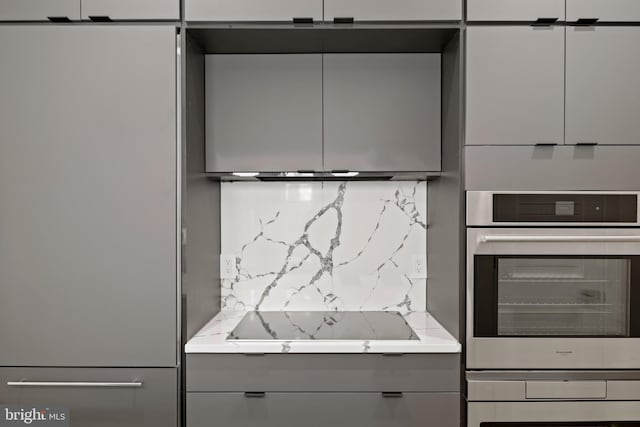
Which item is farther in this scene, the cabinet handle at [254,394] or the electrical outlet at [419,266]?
the electrical outlet at [419,266]

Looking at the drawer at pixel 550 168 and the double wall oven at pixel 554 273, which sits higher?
the drawer at pixel 550 168

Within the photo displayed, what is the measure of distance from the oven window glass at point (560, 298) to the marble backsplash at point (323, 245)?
2.03ft

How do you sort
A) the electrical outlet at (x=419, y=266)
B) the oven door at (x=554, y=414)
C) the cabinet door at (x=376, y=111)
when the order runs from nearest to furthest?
1. the oven door at (x=554, y=414)
2. the cabinet door at (x=376, y=111)
3. the electrical outlet at (x=419, y=266)

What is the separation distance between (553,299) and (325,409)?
978 millimetres

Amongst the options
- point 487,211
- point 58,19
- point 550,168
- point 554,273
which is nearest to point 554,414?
point 554,273

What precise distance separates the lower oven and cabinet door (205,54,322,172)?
3.81ft

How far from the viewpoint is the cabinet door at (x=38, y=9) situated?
177cm

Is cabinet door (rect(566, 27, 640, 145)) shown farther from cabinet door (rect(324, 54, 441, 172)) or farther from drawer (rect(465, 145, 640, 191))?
cabinet door (rect(324, 54, 441, 172))

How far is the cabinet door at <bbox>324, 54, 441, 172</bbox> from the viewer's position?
209cm

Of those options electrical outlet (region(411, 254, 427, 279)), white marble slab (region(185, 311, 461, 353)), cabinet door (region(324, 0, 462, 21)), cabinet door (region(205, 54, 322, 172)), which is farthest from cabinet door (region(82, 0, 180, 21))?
electrical outlet (region(411, 254, 427, 279))

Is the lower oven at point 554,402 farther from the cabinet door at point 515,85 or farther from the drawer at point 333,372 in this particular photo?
the cabinet door at point 515,85

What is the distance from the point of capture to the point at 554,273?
1.78 m

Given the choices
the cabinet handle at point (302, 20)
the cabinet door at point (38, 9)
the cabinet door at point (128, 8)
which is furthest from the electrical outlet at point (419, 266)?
the cabinet door at point (38, 9)

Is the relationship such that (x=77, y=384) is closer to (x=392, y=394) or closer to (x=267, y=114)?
(x=392, y=394)
